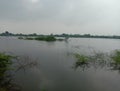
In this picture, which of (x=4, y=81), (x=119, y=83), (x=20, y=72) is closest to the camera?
(x=4, y=81)

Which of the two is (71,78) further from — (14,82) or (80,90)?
Answer: (14,82)

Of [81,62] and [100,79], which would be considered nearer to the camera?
[100,79]

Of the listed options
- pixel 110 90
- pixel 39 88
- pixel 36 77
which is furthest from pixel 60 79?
pixel 110 90

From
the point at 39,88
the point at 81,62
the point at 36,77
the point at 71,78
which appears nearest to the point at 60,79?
the point at 71,78

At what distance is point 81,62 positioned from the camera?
19.2m

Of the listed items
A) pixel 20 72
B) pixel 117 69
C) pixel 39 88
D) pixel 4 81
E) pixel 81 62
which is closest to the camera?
pixel 39 88

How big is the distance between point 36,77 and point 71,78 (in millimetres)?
2449

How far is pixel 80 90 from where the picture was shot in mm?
10844

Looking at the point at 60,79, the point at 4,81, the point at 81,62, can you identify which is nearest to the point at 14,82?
the point at 4,81

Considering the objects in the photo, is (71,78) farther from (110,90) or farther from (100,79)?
(110,90)

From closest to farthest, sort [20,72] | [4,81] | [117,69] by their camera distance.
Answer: [4,81] → [20,72] → [117,69]

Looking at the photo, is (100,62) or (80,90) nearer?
(80,90)

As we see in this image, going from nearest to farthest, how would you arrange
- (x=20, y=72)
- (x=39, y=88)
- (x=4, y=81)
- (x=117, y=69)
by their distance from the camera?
(x=39, y=88), (x=4, y=81), (x=20, y=72), (x=117, y=69)

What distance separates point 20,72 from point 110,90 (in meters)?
6.83
